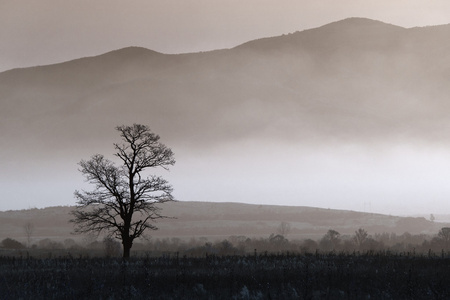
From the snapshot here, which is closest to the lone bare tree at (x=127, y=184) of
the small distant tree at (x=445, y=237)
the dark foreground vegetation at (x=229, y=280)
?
the dark foreground vegetation at (x=229, y=280)

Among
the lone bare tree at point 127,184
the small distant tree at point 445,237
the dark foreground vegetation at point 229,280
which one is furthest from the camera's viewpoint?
the small distant tree at point 445,237

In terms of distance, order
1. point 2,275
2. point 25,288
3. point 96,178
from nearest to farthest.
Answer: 1. point 25,288
2. point 2,275
3. point 96,178

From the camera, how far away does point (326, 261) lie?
44375 millimetres

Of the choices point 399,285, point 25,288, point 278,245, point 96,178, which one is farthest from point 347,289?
point 278,245

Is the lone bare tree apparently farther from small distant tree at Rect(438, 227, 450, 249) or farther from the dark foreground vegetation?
small distant tree at Rect(438, 227, 450, 249)

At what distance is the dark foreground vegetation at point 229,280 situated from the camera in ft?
96.3

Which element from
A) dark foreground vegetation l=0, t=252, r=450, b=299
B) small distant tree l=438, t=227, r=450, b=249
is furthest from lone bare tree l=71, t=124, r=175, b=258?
small distant tree l=438, t=227, r=450, b=249

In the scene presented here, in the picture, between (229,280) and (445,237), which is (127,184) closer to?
(229,280)

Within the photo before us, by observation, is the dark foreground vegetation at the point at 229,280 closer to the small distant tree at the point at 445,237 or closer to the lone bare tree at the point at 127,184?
the lone bare tree at the point at 127,184

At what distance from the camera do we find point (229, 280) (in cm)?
3391

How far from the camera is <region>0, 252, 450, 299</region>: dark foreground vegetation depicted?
29350 millimetres

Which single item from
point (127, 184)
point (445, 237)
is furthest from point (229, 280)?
point (445, 237)

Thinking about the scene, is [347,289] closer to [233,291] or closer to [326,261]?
[233,291]

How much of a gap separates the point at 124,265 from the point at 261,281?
10.0 m
